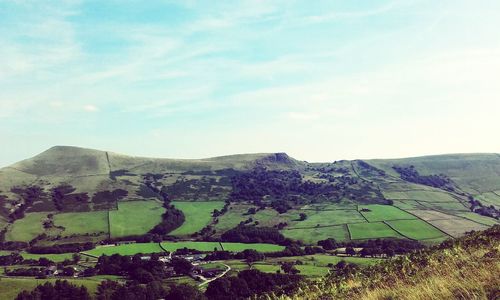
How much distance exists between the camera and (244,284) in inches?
4058

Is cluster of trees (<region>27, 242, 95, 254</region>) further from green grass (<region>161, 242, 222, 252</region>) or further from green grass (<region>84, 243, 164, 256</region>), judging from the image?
green grass (<region>161, 242, 222, 252</region>)

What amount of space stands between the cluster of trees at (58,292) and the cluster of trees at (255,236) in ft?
288

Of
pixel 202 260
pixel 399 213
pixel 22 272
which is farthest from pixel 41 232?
pixel 399 213

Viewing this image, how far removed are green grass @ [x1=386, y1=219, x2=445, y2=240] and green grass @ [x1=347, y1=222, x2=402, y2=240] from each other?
3.74 metres

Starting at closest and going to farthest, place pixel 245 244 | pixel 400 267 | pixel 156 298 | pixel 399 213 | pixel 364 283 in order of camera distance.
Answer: pixel 364 283
pixel 400 267
pixel 156 298
pixel 245 244
pixel 399 213

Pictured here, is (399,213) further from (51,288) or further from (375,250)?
(51,288)

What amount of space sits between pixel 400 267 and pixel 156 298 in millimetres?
91432

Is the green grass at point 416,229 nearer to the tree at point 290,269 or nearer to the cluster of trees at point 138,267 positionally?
the tree at point 290,269

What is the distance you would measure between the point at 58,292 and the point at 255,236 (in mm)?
99519

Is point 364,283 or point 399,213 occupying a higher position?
point 364,283

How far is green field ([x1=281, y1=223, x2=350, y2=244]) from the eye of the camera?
17550 cm

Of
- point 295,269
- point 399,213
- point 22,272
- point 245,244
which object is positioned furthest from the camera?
point 399,213

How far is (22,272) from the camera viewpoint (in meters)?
132

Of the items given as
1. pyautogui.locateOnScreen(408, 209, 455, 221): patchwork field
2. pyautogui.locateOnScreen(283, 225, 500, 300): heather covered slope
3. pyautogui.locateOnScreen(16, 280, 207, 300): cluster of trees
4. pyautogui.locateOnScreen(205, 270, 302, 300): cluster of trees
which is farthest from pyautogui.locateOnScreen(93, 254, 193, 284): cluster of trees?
pyautogui.locateOnScreen(408, 209, 455, 221): patchwork field
